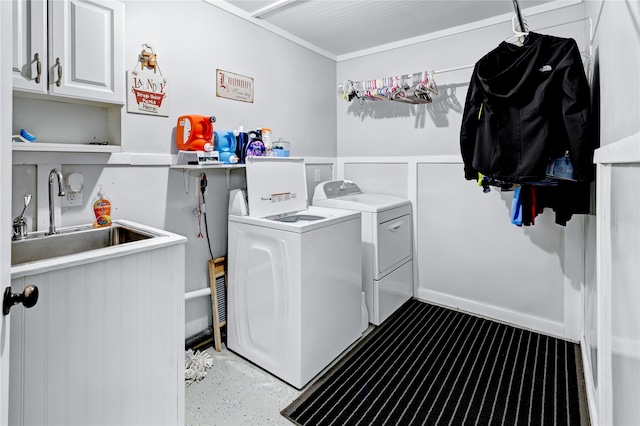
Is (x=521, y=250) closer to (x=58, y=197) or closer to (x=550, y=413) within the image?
(x=550, y=413)

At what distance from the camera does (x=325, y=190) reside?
308 cm

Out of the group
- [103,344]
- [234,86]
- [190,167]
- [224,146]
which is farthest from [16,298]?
[234,86]

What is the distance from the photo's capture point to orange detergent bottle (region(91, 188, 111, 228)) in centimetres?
185

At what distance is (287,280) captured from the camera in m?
2.02

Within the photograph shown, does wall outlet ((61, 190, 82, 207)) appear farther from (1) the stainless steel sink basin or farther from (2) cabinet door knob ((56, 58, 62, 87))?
(2) cabinet door knob ((56, 58, 62, 87))

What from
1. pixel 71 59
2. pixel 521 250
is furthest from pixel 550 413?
pixel 71 59

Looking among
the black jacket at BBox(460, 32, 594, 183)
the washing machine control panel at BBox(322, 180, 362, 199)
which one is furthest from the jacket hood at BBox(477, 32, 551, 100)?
the washing machine control panel at BBox(322, 180, 362, 199)

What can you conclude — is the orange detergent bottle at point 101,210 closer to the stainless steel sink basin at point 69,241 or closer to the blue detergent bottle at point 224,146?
the stainless steel sink basin at point 69,241

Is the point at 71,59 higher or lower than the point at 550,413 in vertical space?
higher

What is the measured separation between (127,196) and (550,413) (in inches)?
105

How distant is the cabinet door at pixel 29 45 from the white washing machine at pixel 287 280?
118 cm

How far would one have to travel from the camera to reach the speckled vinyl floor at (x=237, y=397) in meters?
1.77

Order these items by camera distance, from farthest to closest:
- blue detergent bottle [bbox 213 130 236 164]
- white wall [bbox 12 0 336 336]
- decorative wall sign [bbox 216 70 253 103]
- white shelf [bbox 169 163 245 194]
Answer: decorative wall sign [bbox 216 70 253 103], blue detergent bottle [bbox 213 130 236 164], white shelf [bbox 169 163 245 194], white wall [bbox 12 0 336 336]

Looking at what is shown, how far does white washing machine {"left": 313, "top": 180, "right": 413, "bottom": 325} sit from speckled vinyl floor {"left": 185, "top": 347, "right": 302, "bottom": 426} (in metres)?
1.04
